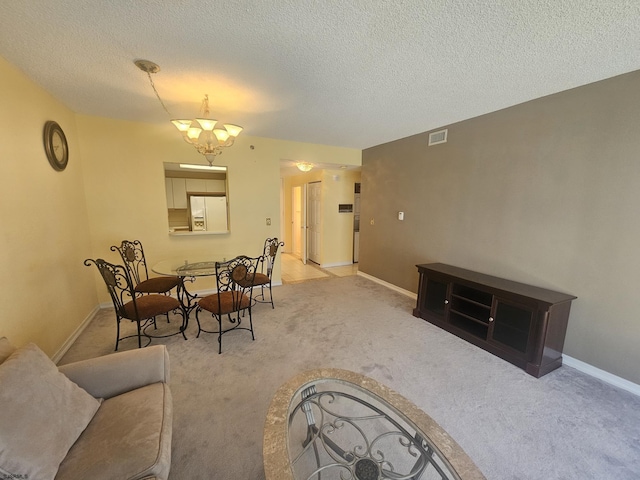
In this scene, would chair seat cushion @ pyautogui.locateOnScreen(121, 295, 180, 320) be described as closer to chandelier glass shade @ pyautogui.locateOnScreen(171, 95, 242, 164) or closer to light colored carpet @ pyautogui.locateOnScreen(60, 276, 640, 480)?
light colored carpet @ pyautogui.locateOnScreen(60, 276, 640, 480)

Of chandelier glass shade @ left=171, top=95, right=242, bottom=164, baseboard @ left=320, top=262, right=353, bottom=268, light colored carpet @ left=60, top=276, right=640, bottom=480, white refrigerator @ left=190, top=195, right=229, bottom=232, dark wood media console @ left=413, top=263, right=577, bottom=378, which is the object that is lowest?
light colored carpet @ left=60, top=276, right=640, bottom=480

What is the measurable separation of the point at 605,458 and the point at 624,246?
157 cm

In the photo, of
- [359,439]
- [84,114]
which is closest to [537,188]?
[359,439]

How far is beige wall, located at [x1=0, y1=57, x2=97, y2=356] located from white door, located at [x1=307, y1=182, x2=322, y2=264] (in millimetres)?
4118

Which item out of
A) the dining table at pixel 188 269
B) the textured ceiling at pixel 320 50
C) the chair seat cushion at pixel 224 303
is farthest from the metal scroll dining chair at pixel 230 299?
the textured ceiling at pixel 320 50

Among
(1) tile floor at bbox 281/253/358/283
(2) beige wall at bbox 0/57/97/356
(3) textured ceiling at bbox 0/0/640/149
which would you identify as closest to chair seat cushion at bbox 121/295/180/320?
Answer: (2) beige wall at bbox 0/57/97/356

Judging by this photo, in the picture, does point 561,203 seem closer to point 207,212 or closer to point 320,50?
point 320,50

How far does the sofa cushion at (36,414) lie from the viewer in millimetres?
935

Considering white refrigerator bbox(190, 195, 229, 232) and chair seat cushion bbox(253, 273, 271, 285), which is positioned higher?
white refrigerator bbox(190, 195, 229, 232)

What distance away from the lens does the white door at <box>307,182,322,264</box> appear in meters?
6.00

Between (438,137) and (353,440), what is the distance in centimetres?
358

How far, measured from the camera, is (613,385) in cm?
215

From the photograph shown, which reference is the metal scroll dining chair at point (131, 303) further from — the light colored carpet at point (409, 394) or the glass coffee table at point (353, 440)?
the glass coffee table at point (353, 440)

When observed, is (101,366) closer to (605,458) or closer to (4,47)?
(4,47)
